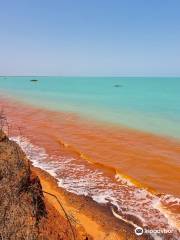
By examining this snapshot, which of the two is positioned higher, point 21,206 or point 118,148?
point 21,206

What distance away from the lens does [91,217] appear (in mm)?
8852

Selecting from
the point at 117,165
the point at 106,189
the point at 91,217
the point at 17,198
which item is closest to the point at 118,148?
the point at 117,165

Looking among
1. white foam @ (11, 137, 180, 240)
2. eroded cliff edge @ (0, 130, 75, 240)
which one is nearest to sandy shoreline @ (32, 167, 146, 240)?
white foam @ (11, 137, 180, 240)

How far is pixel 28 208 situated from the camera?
5504 mm

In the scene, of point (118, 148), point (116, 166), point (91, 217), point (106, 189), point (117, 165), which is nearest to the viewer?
point (91, 217)

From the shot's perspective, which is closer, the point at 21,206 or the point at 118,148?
the point at 21,206

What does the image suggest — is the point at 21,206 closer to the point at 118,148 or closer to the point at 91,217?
the point at 91,217

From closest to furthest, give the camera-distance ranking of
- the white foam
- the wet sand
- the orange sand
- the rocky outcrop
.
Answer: the rocky outcrop, the white foam, the wet sand, the orange sand

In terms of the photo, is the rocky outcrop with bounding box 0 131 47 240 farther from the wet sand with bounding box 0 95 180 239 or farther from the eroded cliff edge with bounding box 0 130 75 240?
the wet sand with bounding box 0 95 180 239

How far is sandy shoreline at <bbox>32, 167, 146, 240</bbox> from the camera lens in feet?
26.3

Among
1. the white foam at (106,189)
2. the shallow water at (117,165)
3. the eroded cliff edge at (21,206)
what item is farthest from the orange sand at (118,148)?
the eroded cliff edge at (21,206)

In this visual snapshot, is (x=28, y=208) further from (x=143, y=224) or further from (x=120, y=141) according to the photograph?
(x=120, y=141)

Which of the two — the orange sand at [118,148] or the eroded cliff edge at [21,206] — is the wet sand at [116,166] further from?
the eroded cliff edge at [21,206]

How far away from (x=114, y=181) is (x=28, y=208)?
696 centimetres
